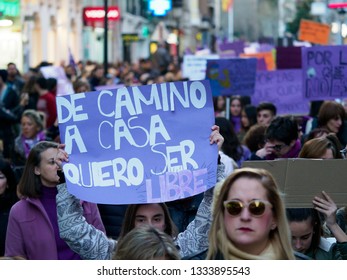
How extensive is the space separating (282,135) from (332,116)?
2.10m

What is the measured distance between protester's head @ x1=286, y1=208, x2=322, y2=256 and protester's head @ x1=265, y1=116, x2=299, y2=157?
3439 mm

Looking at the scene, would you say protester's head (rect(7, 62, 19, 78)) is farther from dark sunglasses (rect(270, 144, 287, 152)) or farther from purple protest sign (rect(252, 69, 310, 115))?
dark sunglasses (rect(270, 144, 287, 152))

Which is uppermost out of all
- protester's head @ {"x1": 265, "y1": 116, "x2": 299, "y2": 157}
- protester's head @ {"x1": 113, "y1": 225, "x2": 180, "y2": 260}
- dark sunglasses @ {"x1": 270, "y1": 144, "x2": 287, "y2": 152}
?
protester's head @ {"x1": 113, "y1": 225, "x2": 180, "y2": 260}

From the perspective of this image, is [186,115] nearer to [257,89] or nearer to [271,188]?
[271,188]

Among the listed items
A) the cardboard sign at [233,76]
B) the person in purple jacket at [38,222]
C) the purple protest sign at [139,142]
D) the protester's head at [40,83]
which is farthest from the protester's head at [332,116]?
the protester's head at [40,83]

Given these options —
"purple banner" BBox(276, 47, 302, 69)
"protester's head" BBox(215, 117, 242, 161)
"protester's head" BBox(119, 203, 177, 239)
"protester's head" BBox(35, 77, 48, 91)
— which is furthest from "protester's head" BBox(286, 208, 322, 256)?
"purple banner" BBox(276, 47, 302, 69)

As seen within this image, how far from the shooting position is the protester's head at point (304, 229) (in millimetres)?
5941

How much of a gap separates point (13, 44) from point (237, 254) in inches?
390

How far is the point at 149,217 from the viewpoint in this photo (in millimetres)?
5969

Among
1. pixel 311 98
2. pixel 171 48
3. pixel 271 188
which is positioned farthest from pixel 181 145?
pixel 171 48

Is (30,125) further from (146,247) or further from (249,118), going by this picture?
(146,247)

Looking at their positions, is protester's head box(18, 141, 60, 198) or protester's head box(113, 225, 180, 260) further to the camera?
protester's head box(18, 141, 60, 198)

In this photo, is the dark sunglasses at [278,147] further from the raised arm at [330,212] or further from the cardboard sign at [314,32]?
the cardboard sign at [314,32]

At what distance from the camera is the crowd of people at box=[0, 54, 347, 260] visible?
4578 millimetres
